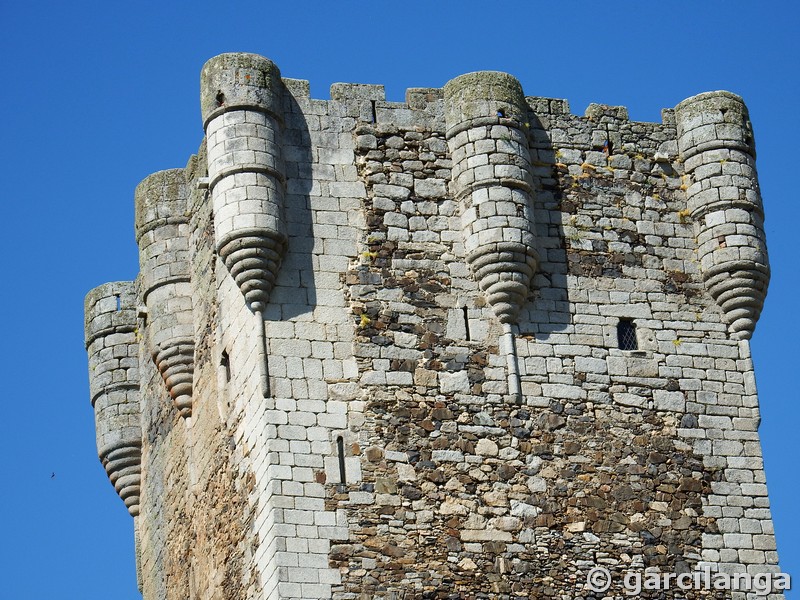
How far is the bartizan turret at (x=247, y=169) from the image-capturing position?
26703mm

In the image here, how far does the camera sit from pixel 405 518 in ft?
85.0

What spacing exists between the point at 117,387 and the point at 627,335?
277 inches

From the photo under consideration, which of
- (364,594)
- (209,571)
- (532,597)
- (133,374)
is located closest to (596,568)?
(532,597)

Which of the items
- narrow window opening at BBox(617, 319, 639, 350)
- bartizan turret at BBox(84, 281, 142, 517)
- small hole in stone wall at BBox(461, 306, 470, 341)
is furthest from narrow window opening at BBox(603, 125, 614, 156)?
bartizan turret at BBox(84, 281, 142, 517)

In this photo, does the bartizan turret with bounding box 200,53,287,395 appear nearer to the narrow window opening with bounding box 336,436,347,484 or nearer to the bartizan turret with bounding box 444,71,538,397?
the narrow window opening with bounding box 336,436,347,484

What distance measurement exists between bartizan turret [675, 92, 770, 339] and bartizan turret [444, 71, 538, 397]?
1922 millimetres

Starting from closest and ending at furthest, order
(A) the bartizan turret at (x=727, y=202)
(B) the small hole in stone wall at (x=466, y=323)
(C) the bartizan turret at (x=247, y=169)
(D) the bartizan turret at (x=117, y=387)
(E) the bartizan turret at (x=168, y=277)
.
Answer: (C) the bartizan turret at (x=247, y=169), (B) the small hole in stone wall at (x=466, y=323), (A) the bartizan turret at (x=727, y=202), (E) the bartizan turret at (x=168, y=277), (D) the bartizan turret at (x=117, y=387)

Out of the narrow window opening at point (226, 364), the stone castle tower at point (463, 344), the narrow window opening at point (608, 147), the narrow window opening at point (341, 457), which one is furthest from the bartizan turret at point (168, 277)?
the narrow window opening at point (608, 147)

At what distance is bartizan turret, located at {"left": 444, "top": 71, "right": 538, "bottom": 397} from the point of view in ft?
89.1

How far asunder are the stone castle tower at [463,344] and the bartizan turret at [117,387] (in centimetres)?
243

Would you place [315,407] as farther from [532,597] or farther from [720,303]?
[720,303]

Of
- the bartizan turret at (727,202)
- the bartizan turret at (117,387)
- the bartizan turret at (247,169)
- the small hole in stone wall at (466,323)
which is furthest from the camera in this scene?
the bartizan turret at (117,387)

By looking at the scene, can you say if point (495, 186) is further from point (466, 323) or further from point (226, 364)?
point (226, 364)

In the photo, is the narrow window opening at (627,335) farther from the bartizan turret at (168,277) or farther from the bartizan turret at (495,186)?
the bartizan turret at (168,277)
